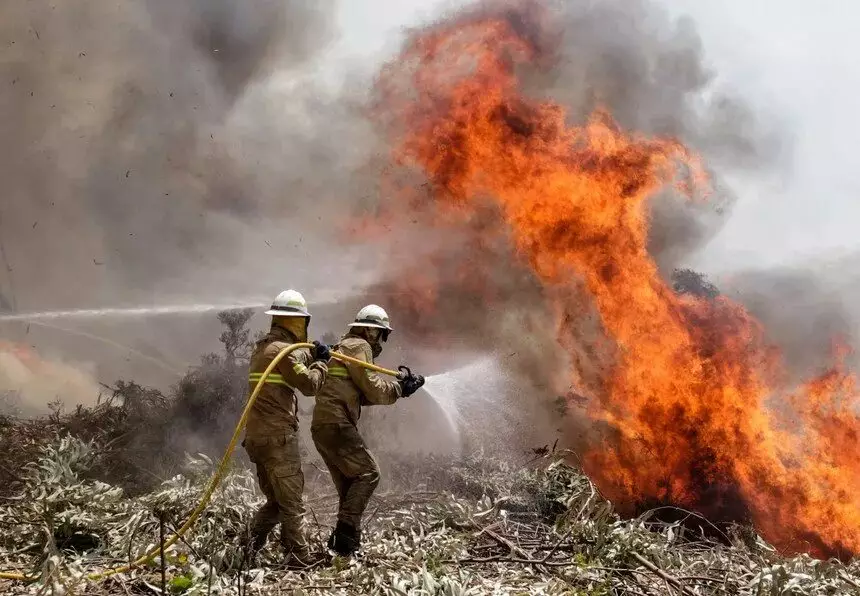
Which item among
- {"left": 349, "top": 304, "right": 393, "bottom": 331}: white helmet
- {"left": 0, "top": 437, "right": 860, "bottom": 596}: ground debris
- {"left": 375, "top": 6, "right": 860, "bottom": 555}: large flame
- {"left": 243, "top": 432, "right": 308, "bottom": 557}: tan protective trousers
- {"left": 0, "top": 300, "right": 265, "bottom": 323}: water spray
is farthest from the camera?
{"left": 0, "top": 300, "right": 265, "bottom": 323}: water spray

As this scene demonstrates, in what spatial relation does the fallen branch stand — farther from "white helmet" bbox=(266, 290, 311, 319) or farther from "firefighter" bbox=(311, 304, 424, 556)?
"white helmet" bbox=(266, 290, 311, 319)

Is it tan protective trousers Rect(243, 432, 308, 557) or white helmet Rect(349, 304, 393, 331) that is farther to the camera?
white helmet Rect(349, 304, 393, 331)

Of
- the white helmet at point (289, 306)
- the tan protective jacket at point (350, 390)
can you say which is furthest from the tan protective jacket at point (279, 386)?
the tan protective jacket at point (350, 390)

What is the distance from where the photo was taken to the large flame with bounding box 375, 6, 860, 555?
9.91 m

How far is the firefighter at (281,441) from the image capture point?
19.4 feet

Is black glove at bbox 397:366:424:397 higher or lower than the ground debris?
higher

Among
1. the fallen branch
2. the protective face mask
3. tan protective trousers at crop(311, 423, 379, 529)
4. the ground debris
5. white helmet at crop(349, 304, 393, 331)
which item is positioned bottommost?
the fallen branch

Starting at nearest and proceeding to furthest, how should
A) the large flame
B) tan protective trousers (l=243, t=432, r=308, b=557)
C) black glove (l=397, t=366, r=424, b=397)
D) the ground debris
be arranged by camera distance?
the ground debris, tan protective trousers (l=243, t=432, r=308, b=557), black glove (l=397, t=366, r=424, b=397), the large flame

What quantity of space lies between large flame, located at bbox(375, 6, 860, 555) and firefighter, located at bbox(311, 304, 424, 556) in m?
5.49

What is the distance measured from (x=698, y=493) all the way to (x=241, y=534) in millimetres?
7393

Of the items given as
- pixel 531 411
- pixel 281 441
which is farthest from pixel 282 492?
pixel 531 411

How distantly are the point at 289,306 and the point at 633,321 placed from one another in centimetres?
676

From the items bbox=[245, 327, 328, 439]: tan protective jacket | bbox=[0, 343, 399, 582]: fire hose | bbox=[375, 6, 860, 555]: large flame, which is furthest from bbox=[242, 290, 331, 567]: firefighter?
bbox=[375, 6, 860, 555]: large flame

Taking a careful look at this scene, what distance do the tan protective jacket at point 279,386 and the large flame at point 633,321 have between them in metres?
6.38
